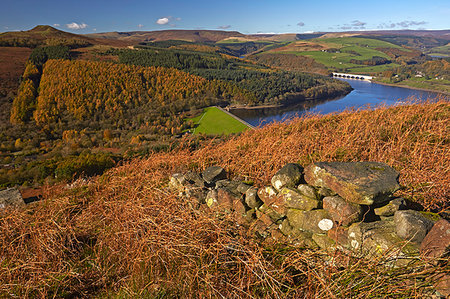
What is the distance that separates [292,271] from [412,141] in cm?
653

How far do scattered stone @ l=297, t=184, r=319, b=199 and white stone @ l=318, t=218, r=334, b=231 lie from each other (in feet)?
1.49

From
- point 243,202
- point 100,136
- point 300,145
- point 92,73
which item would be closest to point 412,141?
point 300,145

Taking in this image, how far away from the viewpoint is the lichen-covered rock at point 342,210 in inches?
146

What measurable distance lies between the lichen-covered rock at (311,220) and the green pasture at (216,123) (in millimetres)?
58231

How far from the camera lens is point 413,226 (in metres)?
3.19

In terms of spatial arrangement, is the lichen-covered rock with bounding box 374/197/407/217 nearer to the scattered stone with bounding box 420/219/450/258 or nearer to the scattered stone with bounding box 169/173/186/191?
the scattered stone with bounding box 420/219/450/258

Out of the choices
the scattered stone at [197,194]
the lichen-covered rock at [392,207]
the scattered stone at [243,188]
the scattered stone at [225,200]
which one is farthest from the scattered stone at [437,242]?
the scattered stone at [197,194]

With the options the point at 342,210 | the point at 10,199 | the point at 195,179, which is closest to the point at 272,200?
the point at 342,210

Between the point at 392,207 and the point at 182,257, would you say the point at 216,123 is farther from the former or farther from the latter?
the point at 182,257

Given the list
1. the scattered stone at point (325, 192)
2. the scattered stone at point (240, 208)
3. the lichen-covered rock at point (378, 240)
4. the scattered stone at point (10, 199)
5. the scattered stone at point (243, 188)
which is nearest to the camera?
the lichen-covered rock at point (378, 240)

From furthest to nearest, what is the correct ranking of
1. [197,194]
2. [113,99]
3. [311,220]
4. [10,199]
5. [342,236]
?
[113,99], [10,199], [197,194], [311,220], [342,236]

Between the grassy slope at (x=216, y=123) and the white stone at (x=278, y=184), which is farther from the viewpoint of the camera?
the grassy slope at (x=216, y=123)

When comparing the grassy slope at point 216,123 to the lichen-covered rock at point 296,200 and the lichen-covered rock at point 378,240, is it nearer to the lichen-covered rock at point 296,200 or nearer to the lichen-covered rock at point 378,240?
the lichen-covered rock at point 296,200

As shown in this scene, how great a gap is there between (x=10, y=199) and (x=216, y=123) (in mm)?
69629
